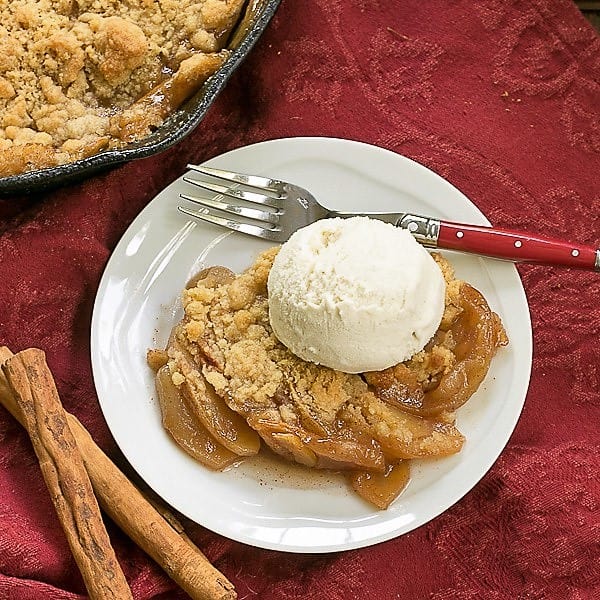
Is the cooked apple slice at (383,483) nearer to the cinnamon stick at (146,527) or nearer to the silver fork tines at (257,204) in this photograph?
the cinnamon stick at (146,527)

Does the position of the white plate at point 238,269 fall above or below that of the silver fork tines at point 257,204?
below

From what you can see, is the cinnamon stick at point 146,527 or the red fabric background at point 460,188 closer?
the cinnamon stick at point 146,527

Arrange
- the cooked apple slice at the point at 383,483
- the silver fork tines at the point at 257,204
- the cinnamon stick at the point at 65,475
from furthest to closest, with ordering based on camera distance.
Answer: the silver fork tines at the point at 257,204, the cooked apple slice at the point at 383,483, the cinnamon stick at the point at 65,475

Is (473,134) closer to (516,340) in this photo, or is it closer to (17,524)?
(516,340)

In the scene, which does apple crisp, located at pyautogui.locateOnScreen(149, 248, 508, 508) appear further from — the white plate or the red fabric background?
the red fabric background

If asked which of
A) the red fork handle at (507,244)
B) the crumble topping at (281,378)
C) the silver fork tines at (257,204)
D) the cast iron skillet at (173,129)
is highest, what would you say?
the cast iron skillet at (173,129)

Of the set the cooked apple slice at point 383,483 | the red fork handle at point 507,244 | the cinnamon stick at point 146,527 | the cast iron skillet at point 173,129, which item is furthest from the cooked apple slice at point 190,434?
the red fork handle at point 507,244

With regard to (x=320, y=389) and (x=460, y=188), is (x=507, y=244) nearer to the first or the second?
(x=460, y=188)
